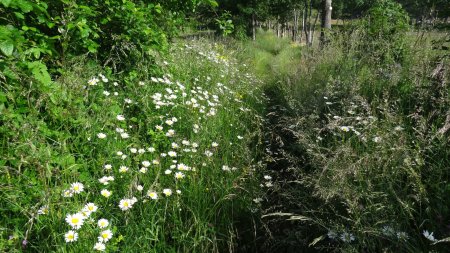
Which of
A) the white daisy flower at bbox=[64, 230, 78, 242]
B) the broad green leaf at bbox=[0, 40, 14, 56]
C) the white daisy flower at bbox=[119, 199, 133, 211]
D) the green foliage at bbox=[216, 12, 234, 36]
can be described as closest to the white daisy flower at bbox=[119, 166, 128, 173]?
the white daisy flower at bbox=[119, 199, 133, 211]

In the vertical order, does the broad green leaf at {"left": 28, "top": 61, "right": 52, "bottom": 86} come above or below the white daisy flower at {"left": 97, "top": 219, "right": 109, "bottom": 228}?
above

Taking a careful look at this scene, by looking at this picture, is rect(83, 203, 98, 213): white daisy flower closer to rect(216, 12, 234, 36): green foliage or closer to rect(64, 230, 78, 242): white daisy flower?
rect(64, 230, 78, 242): white daisy flower

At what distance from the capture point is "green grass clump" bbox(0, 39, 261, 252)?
1881 millimetres

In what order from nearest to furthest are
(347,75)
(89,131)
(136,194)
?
(136,194)
(89,131)
(347,75)

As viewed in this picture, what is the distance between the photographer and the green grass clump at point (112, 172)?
74.0 inches

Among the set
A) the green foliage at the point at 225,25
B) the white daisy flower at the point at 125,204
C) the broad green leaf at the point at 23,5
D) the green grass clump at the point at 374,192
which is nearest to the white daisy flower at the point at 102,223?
the white daisy flower at the point at 125,204

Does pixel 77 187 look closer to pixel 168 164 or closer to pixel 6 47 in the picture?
pixel 168 164

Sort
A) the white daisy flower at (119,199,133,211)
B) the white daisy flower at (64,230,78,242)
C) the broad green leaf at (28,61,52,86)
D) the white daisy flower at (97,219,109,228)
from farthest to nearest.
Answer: the broad green leaf at (28,61,52,86) < the white daisy flower at (119,199,133,211) < the white daisy flower at (97,219,109,228) < the white daisy flower at (64,230,78,242)

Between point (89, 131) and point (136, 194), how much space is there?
71 cm

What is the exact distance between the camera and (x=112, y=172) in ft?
7.91

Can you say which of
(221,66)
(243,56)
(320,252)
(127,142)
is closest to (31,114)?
Result: (127,142)

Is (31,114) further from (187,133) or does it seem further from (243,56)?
(243,56)

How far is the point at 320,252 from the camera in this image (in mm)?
2051

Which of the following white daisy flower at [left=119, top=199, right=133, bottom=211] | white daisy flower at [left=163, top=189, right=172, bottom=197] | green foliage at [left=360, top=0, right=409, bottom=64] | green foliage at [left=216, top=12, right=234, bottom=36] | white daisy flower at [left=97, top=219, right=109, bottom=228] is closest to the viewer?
white daisy flower at [left=97, top=219, right=109, bottom=228]
